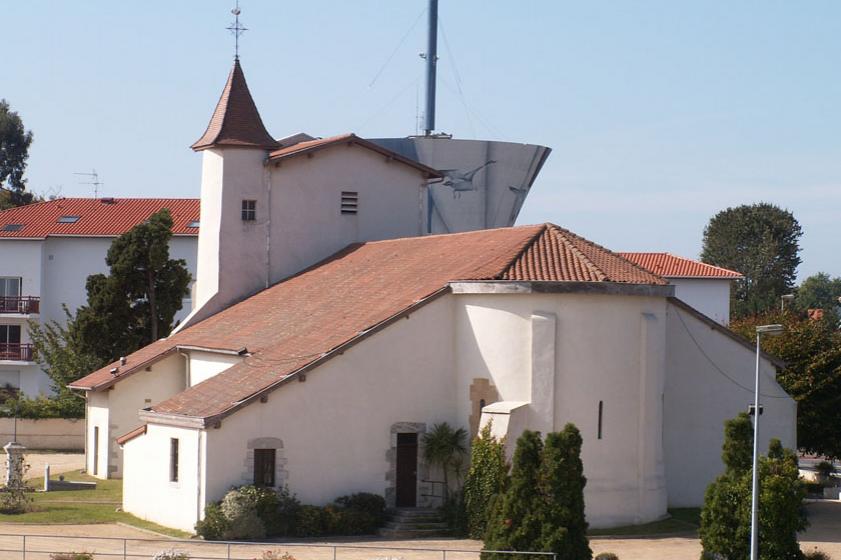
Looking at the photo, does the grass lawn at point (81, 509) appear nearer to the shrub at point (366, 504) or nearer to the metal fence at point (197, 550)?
the metal fence at point (197, 550)

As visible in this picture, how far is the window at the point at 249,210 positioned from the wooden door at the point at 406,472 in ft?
54.8

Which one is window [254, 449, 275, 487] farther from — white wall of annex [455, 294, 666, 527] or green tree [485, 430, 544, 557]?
green tree [485, 430, 544, 557]

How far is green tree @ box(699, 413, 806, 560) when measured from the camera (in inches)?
1202

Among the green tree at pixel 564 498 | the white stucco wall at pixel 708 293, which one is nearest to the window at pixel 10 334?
the white stucco wall at pixel 708 293

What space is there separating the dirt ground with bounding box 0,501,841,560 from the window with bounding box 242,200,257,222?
17716 millimetres

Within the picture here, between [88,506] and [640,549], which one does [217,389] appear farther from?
[640,549]

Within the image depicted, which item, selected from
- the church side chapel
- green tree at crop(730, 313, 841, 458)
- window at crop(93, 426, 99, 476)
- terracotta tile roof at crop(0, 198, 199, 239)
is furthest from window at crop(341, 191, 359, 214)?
terracotta tile roof at crop(0, 198, 199, 239)

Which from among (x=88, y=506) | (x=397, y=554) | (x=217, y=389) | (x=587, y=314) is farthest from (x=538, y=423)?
(x=88, y=506)

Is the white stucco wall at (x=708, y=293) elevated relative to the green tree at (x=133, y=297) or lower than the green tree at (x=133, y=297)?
elevated

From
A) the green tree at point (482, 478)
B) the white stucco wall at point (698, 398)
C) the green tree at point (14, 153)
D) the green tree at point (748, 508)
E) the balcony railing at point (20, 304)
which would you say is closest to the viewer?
the green tree at point (748, 508)

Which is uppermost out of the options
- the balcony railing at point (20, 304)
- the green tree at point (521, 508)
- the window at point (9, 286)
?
the window at point (9, 286)

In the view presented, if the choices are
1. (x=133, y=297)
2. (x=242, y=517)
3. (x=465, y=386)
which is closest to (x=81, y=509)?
(x=242, y=517)

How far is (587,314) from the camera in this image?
38.3 meters

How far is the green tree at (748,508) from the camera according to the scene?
1202 inches
